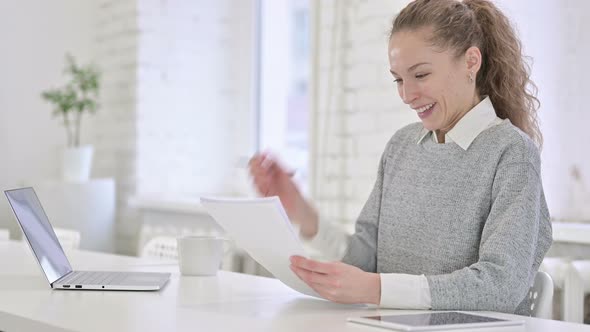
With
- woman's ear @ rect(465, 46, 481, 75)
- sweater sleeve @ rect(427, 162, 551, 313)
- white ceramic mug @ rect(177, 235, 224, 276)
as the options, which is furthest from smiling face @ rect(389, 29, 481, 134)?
white ceramic mug @ rect(177, 235, 224, 276)

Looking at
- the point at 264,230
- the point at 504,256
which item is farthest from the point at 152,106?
the point at 504,256

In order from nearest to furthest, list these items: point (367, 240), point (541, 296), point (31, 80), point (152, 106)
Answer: point (541, 296), point (367, 240), point (152, 106), point (31, 80)

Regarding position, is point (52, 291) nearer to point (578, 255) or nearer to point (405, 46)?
point (405, 46)

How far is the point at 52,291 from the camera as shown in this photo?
1.81 m

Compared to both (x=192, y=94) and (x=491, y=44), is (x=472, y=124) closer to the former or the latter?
(x=491, y=44)

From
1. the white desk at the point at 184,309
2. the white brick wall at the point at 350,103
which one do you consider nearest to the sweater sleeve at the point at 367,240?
the white desk at the point at 184,309

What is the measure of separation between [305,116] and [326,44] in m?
0.74

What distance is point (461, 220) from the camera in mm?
1797

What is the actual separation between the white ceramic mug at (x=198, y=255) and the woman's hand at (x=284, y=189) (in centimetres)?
19

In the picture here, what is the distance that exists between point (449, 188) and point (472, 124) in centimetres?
14

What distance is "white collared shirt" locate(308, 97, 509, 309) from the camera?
1.59 meters

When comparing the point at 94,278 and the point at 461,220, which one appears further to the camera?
the point at 94,278

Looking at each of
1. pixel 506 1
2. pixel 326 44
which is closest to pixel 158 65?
pixel 326 44

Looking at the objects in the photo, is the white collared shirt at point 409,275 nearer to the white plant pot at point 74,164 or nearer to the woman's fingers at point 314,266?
the woman's fingers at point 314,266
